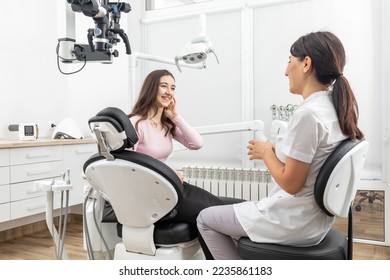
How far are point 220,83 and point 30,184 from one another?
152cm

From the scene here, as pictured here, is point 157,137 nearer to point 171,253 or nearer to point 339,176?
point 171,253

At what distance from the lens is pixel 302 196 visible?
3.61 ft

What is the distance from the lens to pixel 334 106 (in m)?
1.09

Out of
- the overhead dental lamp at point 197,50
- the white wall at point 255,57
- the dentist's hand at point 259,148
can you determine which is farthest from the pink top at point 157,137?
the white wall at point 255,57

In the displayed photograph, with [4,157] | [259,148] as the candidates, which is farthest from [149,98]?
[4,157]

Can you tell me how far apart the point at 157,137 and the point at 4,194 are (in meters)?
1.23

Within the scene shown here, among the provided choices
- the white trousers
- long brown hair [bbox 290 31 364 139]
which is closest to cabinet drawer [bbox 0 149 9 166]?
the white trousers

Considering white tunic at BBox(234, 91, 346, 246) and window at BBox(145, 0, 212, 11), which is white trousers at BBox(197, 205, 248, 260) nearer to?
white tunic at BBox(234, 91, 346, 246)

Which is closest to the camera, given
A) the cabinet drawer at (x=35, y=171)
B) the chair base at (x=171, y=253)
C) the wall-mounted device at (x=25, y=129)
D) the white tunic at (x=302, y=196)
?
the white tunic at (x=302, y=196)

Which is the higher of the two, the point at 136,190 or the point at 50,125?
the point at 50,125

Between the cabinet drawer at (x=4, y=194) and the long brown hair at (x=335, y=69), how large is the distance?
1.98 m

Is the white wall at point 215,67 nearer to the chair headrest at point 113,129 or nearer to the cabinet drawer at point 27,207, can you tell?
the cabinet drawer at point 27,207

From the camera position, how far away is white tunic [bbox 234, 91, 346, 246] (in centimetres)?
102

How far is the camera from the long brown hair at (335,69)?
3.54 ft
